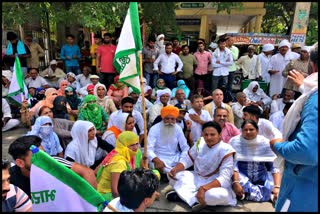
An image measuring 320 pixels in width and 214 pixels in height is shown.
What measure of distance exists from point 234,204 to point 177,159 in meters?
1.05

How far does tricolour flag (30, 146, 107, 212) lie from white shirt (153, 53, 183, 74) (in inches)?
201

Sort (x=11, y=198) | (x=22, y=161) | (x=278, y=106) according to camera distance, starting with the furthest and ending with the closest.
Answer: (x=278, y=106), (x=22, y=161), (x=11, y=198)

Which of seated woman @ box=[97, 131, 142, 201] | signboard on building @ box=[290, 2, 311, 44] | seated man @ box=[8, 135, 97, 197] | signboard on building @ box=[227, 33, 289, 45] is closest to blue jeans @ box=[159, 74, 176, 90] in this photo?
signboard on building @ box=[290, 2, 311, 44]

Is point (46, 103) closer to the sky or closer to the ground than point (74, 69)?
closer to the ground

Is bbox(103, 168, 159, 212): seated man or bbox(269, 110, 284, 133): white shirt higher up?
bbox(103, 168, 159, 212): seated man

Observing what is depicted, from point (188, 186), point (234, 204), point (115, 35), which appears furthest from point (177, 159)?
point (115, 35)

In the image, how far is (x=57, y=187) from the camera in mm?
1957

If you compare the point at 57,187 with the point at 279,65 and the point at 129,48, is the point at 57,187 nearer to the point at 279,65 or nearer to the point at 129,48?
the point at 129,48

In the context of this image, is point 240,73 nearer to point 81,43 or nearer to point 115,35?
point 115,35

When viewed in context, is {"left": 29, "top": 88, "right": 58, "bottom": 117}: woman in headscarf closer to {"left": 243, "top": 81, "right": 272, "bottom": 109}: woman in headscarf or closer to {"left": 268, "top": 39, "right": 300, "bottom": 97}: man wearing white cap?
{"left": 243, "top": 81, "right": 272, "bottom": 109}: woman in headscarf

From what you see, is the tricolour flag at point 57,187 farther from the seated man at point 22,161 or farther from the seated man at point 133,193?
the seated man at point 22,161

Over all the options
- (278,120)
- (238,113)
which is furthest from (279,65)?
(278,120)

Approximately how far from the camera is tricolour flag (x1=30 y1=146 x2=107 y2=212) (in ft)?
6.40

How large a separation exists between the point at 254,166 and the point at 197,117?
1.37 metres
